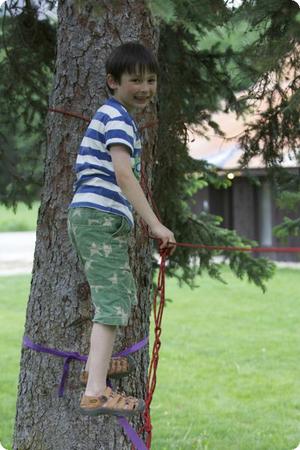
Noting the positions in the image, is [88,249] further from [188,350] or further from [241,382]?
[188,350]

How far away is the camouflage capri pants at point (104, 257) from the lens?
320 centimetres

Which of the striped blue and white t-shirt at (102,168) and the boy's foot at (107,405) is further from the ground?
the striped blue and white t-shirt at (102,168)

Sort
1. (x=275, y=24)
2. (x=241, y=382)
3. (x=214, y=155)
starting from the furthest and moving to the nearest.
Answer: (x=214, y=155)
(x=241, y=382)
(x=275, y=24)

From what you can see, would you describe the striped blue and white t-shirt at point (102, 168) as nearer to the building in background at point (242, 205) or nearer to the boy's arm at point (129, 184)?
the boy's arm at point (129, 184)

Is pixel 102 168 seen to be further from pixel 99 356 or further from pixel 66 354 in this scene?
pixel 66 354

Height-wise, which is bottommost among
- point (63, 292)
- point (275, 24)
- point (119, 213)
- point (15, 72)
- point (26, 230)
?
point (63, 292)

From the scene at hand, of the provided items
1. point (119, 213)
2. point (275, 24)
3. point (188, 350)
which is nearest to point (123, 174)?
point (119, 213)

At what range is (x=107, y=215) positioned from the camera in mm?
3201

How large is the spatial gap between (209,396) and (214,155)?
43.2 ft

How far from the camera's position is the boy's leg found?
322 cm

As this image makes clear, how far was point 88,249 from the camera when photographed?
3.22m

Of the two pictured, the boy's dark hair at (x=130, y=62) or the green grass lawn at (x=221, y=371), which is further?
the green grass lawn at (x=221, y=371)

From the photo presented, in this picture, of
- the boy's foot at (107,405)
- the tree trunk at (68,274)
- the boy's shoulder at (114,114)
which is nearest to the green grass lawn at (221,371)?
the tree trunk at (68,274)

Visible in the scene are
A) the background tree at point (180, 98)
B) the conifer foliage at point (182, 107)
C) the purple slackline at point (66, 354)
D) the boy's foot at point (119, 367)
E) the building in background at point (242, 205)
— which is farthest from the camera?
the building in background at point (242, 205)
